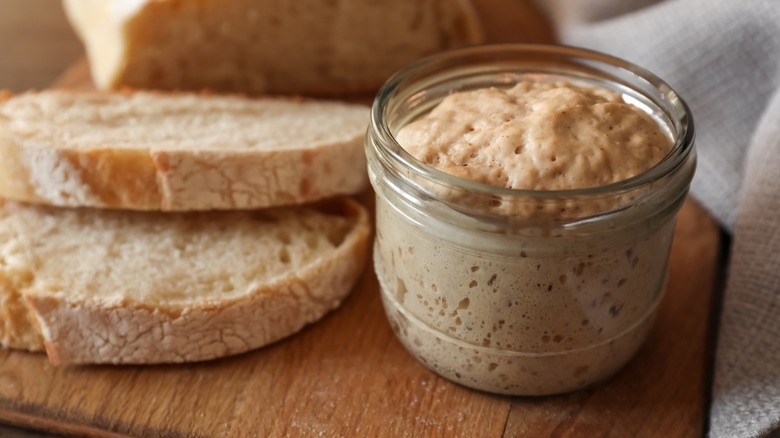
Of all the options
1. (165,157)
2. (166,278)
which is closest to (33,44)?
(165,157)

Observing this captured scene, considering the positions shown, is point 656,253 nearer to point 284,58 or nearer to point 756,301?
point 756,301

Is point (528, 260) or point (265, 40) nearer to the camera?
point (528, 260)

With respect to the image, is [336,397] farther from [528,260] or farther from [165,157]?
[165,157]

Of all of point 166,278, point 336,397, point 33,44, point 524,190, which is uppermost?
point 524,190

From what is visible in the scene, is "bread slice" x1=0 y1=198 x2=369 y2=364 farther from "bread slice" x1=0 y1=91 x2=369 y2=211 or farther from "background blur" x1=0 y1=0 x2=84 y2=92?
"background blur" x1=0 y1=0 x2=84 y2=92

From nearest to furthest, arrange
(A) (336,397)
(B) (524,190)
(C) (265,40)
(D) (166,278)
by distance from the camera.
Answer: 1. (B) (524,190)
2. (A) (336,397)
3. (D) (166,278)
4. (C) (265,40)

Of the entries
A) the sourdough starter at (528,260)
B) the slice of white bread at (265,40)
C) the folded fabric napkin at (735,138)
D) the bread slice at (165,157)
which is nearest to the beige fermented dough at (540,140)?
the sourdough starter at (528,260)
